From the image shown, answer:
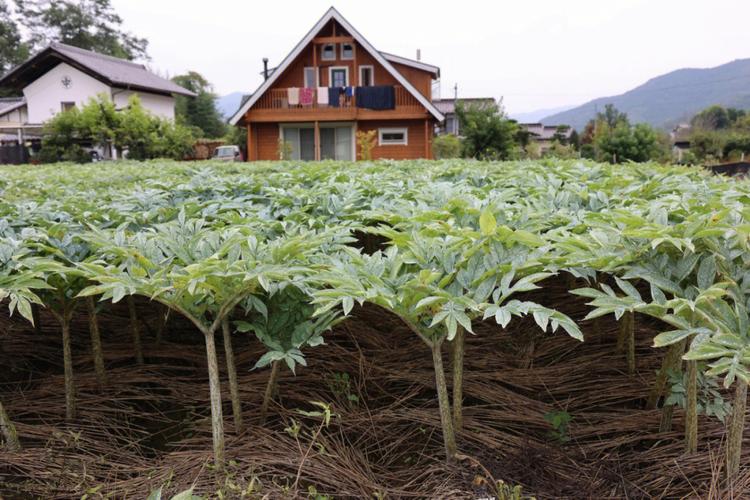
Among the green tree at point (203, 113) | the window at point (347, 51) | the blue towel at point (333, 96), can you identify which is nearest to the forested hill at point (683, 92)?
the green tree at point (203, 113)

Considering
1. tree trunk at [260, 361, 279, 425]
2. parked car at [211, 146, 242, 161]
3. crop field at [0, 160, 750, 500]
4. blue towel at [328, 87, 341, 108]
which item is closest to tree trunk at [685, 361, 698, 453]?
crop field at [0, 160, 750, 500]

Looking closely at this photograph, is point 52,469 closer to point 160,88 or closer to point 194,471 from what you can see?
point 194,471

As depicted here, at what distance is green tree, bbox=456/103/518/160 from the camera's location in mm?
28656

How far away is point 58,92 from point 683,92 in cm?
15605

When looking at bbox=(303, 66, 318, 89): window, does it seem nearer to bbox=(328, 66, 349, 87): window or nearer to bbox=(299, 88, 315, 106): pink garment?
bbox=(328, 66, 349, 87): window

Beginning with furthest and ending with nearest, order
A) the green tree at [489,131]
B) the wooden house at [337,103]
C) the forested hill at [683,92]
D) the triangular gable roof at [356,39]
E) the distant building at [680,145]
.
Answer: the forested hill at [683,92]
the distant building at [680,145]
the green tree at [489,131]
the wooden house at [337,103]
the triangular gable roof at [356,39]

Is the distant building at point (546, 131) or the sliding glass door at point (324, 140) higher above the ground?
the distant building at point (546, 131)

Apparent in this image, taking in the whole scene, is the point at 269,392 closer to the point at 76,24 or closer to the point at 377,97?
the point at 377,97

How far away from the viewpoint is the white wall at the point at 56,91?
34.0m

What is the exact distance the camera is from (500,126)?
28.7m

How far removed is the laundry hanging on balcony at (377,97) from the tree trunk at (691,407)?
2388 centimetres

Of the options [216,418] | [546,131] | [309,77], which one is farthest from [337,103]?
[546,131]

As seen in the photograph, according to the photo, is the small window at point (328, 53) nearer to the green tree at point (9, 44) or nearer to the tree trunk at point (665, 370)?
the tree trunk at point (665, 370)

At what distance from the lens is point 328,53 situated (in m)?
26.2
